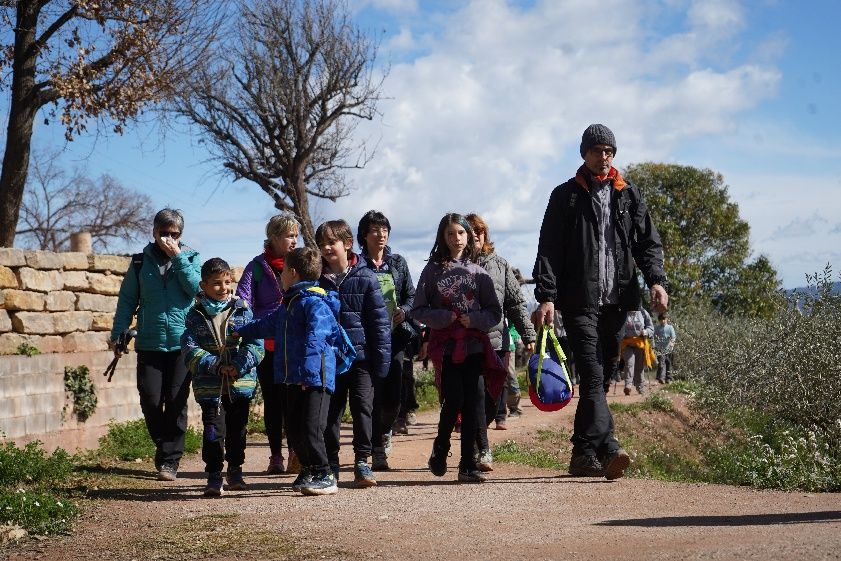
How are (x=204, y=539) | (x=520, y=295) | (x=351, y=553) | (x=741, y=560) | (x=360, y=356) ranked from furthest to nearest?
(x=520, y=295)
(x=360, y=356)
(x=204, y=539)
(x=351, y=553)
(x=741, y=560)

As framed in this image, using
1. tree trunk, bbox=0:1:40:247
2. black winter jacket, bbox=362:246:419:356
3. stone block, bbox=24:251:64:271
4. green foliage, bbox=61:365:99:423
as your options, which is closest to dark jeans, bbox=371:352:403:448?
black winter jacket, bbox=362:246:419:356

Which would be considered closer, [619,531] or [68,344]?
[619,531]

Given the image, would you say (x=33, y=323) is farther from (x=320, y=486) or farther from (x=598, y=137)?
(x=598, y=137)

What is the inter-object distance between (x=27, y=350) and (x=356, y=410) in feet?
15.1

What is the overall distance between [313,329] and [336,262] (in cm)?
83

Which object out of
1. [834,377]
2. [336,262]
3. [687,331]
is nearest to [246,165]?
[687,331]

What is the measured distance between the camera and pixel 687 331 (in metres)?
28.5

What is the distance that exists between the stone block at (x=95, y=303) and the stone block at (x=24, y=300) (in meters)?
0.65

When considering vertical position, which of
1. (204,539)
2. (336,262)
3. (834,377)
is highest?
(336,262)

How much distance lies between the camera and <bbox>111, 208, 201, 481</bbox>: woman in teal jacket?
8.65 metres

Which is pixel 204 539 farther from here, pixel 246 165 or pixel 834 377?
pixel 246 165

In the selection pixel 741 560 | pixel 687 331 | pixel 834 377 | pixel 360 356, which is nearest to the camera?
pixel 741 560

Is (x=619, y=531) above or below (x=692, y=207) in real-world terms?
below

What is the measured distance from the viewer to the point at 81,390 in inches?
420
